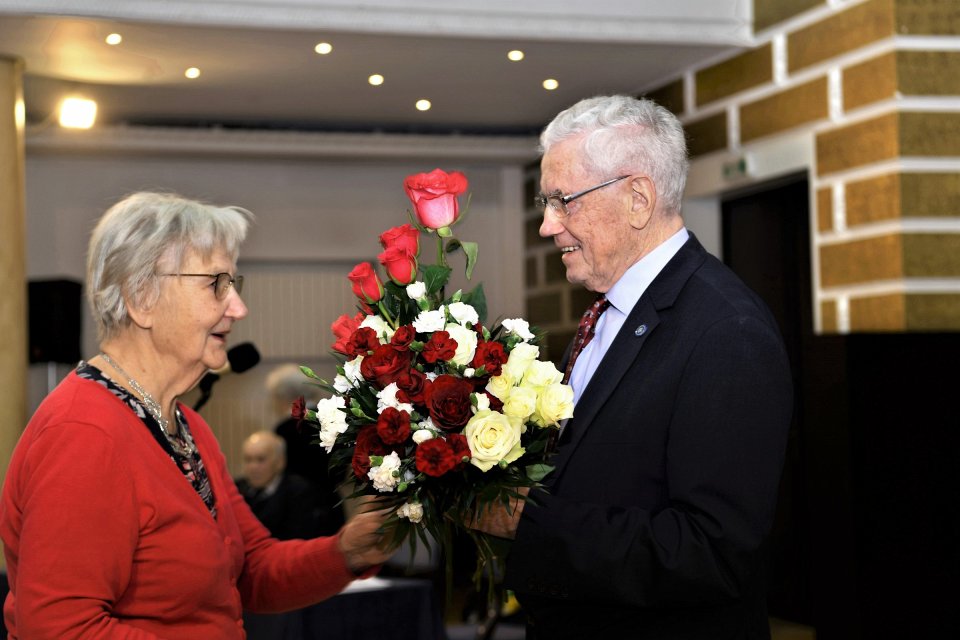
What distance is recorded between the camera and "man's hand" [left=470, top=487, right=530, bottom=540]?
191cm

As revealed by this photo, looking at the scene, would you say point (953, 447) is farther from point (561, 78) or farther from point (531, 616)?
point (561, 78)

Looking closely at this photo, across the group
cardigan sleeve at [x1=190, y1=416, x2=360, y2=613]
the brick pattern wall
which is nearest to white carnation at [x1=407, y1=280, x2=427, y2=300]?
cardigan sleeve at [x1=190, y1=416, x2=360, y2=613]

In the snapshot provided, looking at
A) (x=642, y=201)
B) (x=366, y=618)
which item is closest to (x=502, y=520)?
(x=642, y=201)

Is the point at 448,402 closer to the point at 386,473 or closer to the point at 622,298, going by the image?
the point at 386,473

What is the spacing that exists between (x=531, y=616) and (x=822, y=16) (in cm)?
359

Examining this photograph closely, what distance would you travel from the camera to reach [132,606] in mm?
1966

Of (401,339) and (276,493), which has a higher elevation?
(401,339)

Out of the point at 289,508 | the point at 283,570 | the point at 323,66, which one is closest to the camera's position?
the point at 283,570

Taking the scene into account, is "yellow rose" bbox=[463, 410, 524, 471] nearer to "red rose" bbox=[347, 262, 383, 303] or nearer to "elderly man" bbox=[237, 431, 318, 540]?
"red rose" bbox=[347, 262, 383, 303]

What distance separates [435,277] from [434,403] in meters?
0.26

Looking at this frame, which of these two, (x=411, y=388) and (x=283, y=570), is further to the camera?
(x=283, y=570)

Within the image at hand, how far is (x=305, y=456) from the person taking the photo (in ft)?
19.6

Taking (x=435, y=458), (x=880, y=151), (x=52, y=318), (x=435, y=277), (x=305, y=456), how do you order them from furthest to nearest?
(x=52, y=318) → (x=305, y=456) → (x=880, y=151) → (x=435, y=277) → (x=435, y=458)

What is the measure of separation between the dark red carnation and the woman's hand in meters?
0.42
